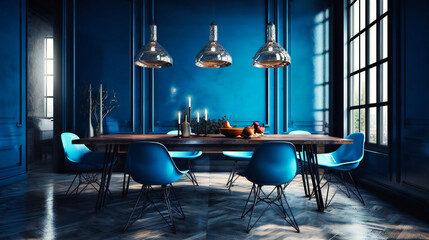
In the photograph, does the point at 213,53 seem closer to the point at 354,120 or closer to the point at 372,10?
the point at 372,10

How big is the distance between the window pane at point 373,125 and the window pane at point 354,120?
0.37 m

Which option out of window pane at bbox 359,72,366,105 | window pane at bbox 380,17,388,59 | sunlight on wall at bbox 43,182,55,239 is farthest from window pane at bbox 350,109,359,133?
sunlight on wall at bbox 43,182,55,239

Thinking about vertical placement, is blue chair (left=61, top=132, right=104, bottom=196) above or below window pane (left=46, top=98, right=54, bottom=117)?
below

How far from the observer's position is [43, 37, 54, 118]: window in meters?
6.87

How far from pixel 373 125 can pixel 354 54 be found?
4.58ft

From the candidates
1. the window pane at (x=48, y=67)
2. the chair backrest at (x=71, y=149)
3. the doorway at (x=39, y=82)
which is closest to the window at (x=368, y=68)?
the chair backrest at (x=71, y=149)

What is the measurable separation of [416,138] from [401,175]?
1.79 ft

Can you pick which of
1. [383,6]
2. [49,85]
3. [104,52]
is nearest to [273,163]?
[383,6]

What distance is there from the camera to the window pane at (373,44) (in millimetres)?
3615

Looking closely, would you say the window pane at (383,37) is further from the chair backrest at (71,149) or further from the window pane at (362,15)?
the chair backrest at (71,149)

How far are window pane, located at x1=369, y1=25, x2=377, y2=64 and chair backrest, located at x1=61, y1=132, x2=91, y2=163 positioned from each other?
4.52m

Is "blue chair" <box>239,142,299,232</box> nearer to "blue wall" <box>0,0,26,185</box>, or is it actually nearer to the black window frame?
the black window frame

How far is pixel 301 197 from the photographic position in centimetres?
312

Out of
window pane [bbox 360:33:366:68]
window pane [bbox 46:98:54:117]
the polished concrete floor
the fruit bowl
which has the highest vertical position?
window pane [bbox 360:33:366:68]
